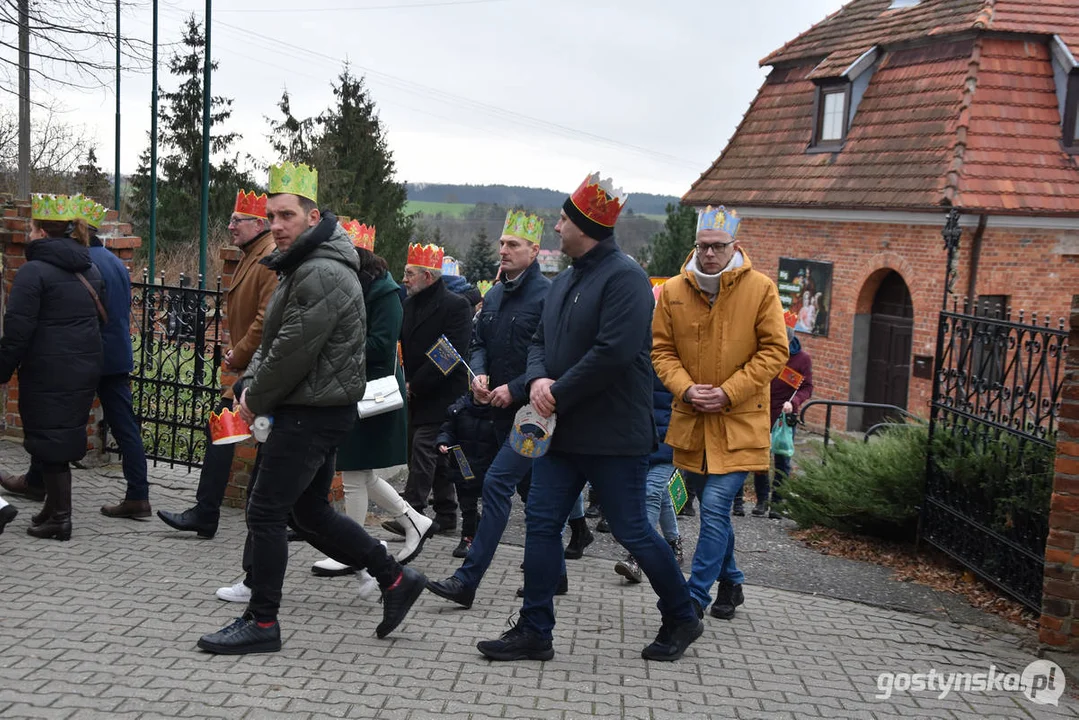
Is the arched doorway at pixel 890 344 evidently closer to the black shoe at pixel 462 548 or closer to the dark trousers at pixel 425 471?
the dark trousers at pixel 425 471

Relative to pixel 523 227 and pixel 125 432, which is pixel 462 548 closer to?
pixel 523 227

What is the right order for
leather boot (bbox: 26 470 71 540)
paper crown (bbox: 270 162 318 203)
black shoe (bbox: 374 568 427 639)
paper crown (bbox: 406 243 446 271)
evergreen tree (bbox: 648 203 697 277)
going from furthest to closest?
evergreen tree (bbox: 648 203 697 277) < paper crown (bbox: 406 243 446 271) < leather boot (bbox: 26 470 71 540) < black shoe (bbox: 374 568 427 639) < paper crown (bbox: 270 162 318 203)

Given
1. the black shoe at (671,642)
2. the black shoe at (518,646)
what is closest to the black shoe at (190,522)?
the black shoe at (518,646)

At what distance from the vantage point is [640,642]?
547cm

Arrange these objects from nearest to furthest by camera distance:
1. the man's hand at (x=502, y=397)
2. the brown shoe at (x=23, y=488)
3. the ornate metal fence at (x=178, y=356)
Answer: the man's hand at (x=502, y=397), the brown shoe at (x=23, y=488), the ornate metal fence at (x=178, y=356)

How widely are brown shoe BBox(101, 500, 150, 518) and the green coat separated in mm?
1735

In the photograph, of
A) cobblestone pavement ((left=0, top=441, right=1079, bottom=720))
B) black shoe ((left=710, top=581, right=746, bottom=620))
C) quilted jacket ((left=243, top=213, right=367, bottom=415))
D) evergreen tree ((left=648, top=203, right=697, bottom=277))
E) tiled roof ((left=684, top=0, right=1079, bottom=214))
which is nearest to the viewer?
cobblestone pavement ((left=0, top=441, right=1079, bottom=720))

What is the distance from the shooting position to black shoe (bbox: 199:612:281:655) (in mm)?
4902

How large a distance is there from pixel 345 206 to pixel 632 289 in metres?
Answer: 35.7

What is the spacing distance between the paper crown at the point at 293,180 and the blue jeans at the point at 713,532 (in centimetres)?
237

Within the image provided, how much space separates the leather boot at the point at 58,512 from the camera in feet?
21.9

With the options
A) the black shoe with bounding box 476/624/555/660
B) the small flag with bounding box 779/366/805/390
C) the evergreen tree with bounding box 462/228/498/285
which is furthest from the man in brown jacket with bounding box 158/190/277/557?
the evergreen tree with bounding box 462/228/498/285

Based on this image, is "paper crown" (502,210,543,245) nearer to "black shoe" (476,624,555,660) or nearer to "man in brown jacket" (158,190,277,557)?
"man in brown jacket" (158,190,277,557)

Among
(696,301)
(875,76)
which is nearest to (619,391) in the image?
(696,301)
